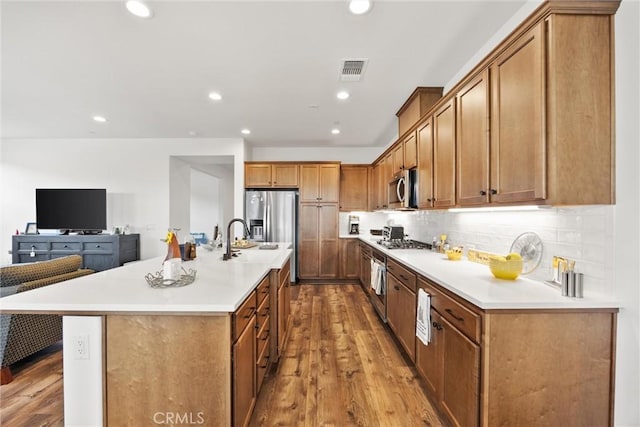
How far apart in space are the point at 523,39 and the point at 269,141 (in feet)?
14.8

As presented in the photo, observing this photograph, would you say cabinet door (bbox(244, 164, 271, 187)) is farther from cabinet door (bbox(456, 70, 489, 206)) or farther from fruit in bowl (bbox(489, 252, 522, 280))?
fruit in bowl (bbox(489, 252, 522, 280))

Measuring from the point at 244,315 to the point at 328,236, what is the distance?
3912mm

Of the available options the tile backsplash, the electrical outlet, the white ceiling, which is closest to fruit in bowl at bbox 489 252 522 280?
the tile backsplash

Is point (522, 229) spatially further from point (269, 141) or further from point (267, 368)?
point (269, 141)

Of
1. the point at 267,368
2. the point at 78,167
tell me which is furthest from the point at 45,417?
the point at 78,167

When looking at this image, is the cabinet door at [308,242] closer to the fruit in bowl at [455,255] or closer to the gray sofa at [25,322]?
the fruit in bowl at [455,255]

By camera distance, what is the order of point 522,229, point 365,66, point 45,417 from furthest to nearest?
1. point 365,66
2. point 522,229
3. point 45,417

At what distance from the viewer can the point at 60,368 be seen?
236cm

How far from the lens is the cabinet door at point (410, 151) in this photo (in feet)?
9.88

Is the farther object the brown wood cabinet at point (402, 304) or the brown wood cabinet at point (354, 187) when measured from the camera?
the brown wood cabinet at point (354, 187)

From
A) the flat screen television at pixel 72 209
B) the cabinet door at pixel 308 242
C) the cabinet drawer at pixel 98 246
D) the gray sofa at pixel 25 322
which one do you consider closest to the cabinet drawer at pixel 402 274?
the cabinet door at pixel 308 242

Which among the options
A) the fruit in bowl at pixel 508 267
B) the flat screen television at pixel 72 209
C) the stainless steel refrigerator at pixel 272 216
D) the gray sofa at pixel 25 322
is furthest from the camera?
the stainless steel refrigerator at pixel 272 216

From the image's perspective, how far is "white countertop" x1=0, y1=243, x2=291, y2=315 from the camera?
4.24ft

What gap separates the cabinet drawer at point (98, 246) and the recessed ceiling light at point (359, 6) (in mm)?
5284
